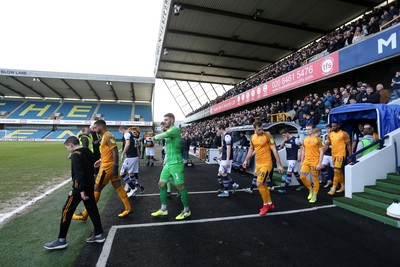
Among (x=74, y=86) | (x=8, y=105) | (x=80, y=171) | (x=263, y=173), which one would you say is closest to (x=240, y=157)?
(x=263, y=173)

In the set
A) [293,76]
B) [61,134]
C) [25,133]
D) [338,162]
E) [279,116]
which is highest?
[293,76]

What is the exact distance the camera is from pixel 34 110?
49.3 metres

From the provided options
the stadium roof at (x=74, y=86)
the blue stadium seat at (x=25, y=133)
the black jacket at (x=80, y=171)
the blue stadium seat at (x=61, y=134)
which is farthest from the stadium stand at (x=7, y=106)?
the black jacket at (x=80, y=171)

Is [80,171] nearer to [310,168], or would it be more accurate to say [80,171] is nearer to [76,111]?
[310,168]

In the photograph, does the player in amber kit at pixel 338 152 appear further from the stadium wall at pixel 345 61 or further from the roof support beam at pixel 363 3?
the roof support beam at pixel 363 3

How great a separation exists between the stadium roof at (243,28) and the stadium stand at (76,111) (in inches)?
1158

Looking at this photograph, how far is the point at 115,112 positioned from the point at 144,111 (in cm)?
658

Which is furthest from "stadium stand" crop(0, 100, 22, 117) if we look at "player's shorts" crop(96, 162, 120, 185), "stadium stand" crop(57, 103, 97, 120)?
"player's shorts" crop(96, 162, 120, 185)

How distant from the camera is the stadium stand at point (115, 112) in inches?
2019

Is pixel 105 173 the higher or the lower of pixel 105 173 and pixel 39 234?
the higher

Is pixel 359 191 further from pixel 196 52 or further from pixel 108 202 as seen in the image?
pixel 196 52

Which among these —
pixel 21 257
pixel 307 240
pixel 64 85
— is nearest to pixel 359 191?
pixel 307 240

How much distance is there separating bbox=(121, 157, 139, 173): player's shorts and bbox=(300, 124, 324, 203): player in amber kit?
461 cm

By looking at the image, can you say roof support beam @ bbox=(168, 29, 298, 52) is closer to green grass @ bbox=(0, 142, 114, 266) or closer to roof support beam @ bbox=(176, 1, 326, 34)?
roof support beam @ bbox=(176, 1, 326, 34)
